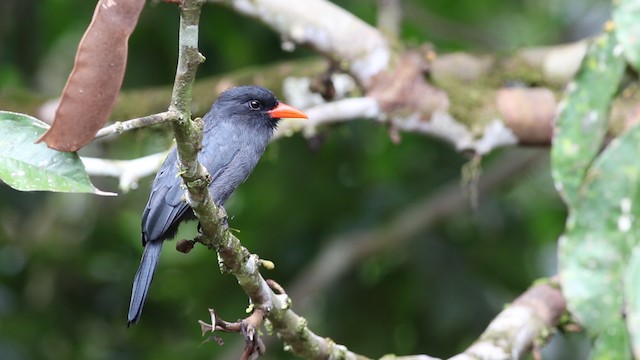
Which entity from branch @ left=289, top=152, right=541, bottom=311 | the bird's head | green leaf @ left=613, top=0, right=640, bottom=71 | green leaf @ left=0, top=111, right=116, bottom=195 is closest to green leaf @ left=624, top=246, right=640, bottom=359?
green leaf @ left=613, top=0, right=640, bottom=71

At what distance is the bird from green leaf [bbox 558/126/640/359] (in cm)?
115

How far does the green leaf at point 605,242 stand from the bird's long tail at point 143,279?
52.3 inches

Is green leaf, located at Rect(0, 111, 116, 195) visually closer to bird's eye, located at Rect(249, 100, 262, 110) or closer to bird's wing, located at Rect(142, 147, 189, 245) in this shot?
bird's wing, located at Rect(142, 147, 189, 245)

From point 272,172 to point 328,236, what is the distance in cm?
49

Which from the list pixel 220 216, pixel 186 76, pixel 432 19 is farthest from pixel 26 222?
pixel 186 76

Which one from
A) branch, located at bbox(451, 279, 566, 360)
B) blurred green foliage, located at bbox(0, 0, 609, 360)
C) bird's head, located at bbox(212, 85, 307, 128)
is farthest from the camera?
blurred green foliage, located at bbox(0, 0, 609, 360)

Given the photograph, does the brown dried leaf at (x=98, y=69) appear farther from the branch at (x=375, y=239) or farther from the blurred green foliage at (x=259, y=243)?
the branch at (x=375, y=239)

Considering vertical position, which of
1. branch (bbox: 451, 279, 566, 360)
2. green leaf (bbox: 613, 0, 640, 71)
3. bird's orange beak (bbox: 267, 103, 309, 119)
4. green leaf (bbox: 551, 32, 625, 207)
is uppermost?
green leaf (bbox: 613, 0, 640, 71)

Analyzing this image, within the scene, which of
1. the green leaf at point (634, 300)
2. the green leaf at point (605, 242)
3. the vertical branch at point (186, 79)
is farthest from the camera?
the green leaf at point (605, 242)

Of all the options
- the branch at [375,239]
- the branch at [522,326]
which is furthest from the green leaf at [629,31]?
the branch at [375,239]

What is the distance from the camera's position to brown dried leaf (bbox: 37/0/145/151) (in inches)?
84.5

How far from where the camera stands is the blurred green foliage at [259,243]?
5727mm

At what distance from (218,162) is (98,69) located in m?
1.71

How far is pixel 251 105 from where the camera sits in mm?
4301
